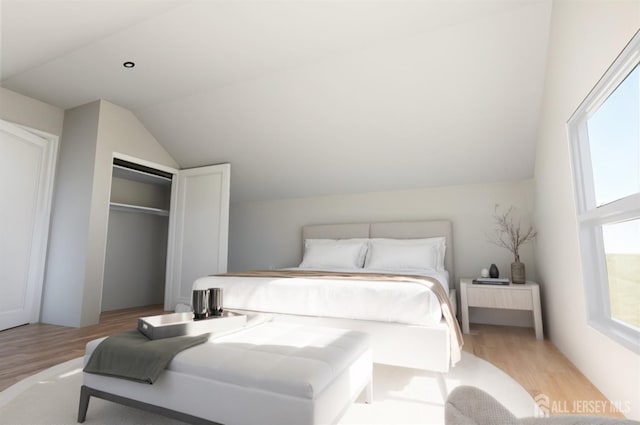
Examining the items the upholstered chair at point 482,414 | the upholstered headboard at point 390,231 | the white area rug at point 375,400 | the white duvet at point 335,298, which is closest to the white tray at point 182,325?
the white area rug at point 375,400

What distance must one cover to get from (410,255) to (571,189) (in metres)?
1.75

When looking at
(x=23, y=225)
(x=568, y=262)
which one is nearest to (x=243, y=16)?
(x=568, y=262)

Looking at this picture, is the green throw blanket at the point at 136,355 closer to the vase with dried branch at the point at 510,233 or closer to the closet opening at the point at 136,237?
the closet opening at the point at 136,237

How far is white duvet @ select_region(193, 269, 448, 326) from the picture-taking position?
7.09 ft

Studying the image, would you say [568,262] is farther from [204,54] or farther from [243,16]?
[204,54]

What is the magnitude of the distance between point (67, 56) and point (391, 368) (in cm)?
381

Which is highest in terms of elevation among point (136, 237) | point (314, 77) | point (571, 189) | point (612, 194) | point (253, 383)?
point (314, 77)

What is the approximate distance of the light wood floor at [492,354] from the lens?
6.30 ft

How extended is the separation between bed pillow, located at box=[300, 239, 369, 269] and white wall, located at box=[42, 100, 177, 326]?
233cm

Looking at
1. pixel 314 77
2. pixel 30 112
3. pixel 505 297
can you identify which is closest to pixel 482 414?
pixel 505 297

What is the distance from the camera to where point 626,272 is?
1763 mm

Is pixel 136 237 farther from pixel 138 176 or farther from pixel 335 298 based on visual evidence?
pixel 335 298

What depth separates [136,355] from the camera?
145cm

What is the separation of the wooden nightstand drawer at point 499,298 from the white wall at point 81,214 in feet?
12.8
